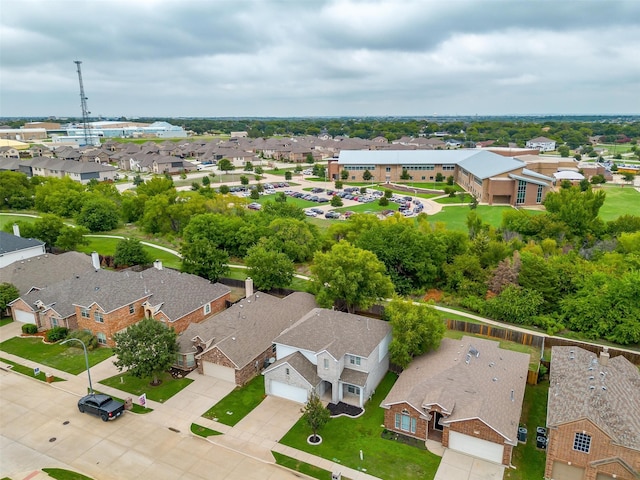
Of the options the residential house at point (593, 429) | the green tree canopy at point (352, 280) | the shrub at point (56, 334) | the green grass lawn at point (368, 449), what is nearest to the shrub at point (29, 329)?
the shrub at point (56, 334)

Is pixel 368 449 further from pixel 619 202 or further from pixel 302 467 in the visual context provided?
pixel 619 202

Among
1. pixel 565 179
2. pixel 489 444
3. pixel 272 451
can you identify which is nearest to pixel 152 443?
pixel 272 451

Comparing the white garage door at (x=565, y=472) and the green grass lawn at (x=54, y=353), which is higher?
the white garage door at (x=565, y=472)

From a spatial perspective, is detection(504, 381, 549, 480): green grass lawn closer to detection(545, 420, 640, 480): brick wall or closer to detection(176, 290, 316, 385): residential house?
detection(545, 420, 640, 480): brick wall

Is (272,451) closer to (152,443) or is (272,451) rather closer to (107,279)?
(152,443)

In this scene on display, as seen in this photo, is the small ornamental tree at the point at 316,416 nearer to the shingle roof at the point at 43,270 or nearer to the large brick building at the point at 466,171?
the shingle roof at the point at 43,270

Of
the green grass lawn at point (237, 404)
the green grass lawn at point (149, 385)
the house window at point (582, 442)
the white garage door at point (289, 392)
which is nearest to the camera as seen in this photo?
the house window at point (582, 442)

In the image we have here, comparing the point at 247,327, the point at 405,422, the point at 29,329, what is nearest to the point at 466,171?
the point at 247,327
